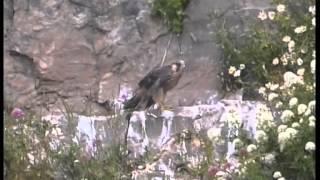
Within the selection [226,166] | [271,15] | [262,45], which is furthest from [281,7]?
[226,166]

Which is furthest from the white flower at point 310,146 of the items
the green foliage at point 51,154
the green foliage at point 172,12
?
the green foliage at point 172,12

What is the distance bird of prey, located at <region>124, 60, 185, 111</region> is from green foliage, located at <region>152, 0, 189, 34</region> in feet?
0.84

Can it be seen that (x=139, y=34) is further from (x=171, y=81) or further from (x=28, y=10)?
(x=28, y=10)

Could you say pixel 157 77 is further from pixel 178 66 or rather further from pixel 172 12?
pixel 172 12

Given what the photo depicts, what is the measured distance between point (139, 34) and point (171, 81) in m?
0.44

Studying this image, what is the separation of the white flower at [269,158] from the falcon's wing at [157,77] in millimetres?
1702

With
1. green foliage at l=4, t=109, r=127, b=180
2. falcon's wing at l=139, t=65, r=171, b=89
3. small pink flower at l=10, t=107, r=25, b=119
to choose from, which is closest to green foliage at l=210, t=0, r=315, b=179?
falcon's wing at l=139, t=65, r=171, b=89

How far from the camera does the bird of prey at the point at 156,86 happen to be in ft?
16.8

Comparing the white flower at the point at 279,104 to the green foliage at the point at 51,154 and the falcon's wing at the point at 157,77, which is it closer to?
the green foliage at the point at 51,154

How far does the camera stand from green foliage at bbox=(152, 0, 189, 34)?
17.3ft

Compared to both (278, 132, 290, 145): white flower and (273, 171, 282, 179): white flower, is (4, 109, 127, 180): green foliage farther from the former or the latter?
(278, 132, 290, 145): white flower

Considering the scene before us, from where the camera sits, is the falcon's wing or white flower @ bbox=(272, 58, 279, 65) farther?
the falcon's wing

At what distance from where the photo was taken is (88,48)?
5410 mm
